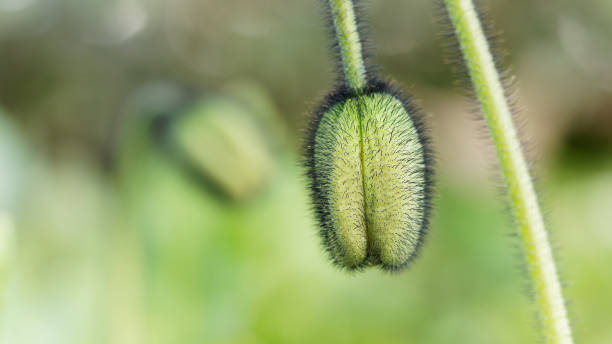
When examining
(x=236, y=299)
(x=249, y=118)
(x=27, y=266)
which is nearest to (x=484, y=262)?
(x=236, y=299)

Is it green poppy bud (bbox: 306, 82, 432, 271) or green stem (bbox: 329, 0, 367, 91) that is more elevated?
green stem (bbox: 329, 0, 367, 91)

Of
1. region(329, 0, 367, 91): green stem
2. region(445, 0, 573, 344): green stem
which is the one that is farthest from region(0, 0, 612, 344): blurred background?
region(329, 0, 367, 91): green stem

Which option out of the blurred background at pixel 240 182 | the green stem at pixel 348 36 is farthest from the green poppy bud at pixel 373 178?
the blurred background at pixel 240 182

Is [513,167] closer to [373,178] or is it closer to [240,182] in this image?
[373,178]

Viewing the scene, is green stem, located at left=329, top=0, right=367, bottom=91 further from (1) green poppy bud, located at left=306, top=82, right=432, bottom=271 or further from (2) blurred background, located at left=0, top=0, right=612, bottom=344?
(2) blurred background, located at left=0, top=0, right=612, bottom=344

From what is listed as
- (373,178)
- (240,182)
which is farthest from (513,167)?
(240,182)

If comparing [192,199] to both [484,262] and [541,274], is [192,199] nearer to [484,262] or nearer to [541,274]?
[484,262]

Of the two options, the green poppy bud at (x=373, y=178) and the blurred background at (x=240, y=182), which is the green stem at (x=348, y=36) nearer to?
the green poppy bud at (x=373, y=178)
